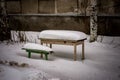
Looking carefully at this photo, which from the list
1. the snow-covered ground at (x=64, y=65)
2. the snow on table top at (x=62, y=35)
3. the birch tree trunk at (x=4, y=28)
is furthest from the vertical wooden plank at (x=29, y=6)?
the snow on table top at (x=62, y=35)

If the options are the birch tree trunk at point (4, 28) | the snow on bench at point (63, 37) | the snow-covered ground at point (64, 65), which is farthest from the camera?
the birch tree trunk at point (4, 28)

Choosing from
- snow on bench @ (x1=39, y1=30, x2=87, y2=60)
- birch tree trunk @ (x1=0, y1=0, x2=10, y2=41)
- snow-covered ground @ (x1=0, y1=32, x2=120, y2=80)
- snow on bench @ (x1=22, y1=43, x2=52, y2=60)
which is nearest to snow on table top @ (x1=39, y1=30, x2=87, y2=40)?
snow on bench @ (x1=39, y1=30, x2=87, y2=60)

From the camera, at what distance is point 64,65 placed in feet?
26.8

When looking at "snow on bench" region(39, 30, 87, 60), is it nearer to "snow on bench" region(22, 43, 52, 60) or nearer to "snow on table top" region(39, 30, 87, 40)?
"snow on table top" region(39, 30, 87, 40)

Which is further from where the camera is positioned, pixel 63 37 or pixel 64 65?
pixel 63 37

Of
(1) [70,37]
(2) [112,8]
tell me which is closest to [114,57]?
(1) [70,37]

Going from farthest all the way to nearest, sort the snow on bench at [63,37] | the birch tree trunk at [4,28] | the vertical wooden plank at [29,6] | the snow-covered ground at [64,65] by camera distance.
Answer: the vertical wooden plank at [29,6]
the birch tree trunk at [4,28]
the snow on bench at [63,37]
the snow-covered ground at [64,65]

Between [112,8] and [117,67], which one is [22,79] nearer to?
[117,67]

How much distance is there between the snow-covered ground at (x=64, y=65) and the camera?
23.0ft

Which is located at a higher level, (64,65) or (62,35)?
(62,35)

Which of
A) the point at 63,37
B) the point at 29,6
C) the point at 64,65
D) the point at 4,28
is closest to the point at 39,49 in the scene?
the point at 63,37

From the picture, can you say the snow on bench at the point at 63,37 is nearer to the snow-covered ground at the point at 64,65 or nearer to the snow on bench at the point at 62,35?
the snow on bench at the point at 62,35

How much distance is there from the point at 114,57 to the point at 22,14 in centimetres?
785

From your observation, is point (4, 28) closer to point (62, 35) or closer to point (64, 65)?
point (62, 35)
